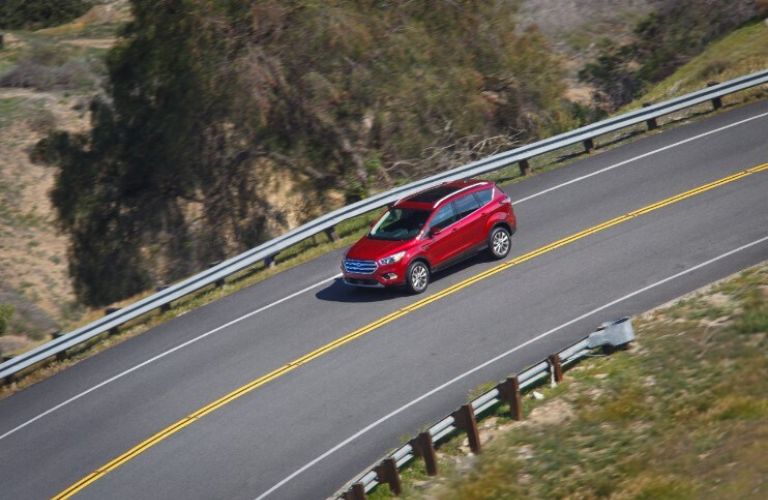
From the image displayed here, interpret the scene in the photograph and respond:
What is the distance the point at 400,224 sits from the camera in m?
21.3

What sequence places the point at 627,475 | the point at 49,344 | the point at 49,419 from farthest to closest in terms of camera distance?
1. the point at 49,344
2. the point at 49,419
3. the point at 627,475

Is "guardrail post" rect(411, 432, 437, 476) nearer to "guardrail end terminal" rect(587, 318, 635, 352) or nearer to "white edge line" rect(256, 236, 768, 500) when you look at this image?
"white edge line" rect(256, 236, 768, 500)

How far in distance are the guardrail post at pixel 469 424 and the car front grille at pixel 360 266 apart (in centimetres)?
592

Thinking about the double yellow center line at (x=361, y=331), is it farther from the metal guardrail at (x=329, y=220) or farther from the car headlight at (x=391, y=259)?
the metal guardrail at (x=329, y=220)

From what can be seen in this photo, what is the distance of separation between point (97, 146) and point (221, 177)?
16.0 feet

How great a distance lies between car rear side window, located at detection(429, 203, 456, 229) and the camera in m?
20.9

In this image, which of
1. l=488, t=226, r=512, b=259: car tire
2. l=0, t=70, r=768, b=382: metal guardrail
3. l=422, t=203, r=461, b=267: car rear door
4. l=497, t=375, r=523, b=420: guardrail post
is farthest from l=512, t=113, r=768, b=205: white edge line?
l=497, t=375, r=523, b=420: guardrail post

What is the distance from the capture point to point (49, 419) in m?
18.4

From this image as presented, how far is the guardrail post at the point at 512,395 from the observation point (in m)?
15.4

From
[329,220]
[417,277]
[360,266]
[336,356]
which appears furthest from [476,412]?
[329,220]

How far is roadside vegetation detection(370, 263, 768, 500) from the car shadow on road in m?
4.88

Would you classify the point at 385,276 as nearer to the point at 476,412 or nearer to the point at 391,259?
the point at 391,259

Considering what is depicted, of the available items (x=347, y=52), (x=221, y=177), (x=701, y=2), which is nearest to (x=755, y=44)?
(x=701, y=2)

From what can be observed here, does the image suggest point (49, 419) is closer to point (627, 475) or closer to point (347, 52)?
point (627, 475)
